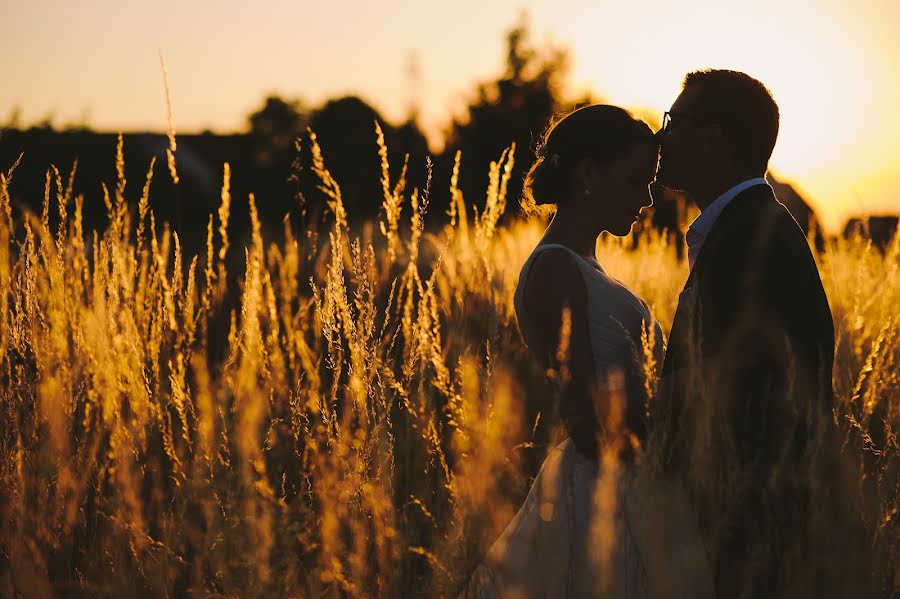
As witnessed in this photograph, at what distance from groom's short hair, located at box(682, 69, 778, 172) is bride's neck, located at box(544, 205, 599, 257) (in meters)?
0.49

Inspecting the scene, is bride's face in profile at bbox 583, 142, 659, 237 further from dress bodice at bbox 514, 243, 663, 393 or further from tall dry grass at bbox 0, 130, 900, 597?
tall dry grass at bbox 0, 130, 900, 597

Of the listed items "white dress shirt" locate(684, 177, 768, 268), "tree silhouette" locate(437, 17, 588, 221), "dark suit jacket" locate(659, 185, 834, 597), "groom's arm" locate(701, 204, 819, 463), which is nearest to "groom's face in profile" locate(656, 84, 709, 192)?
"white dress shirt" locate(684, 177, 768, 268)

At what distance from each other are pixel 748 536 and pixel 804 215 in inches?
584

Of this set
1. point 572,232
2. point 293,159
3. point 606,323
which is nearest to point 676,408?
point 606,323

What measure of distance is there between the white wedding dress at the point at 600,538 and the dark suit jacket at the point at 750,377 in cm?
8

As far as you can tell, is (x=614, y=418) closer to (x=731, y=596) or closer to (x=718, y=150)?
(x=731, y=596)

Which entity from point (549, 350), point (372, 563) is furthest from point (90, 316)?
point (549, 350)

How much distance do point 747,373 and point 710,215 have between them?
484mm

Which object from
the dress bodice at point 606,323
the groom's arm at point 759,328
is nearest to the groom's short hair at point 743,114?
the groom's arm at point 759,328

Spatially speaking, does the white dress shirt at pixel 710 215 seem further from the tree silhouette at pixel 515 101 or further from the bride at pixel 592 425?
the tree silhouette at pixel 515 101

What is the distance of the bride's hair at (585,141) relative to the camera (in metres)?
A: 2.20

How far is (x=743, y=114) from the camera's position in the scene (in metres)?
2.28

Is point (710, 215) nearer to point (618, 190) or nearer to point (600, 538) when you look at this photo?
point (618, 190)

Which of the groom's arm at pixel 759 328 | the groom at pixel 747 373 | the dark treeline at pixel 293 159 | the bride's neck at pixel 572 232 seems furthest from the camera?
the dark treeline at pixel 293 159
